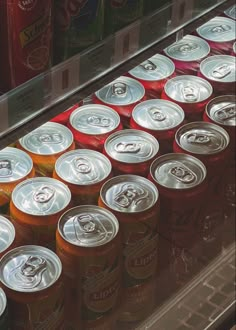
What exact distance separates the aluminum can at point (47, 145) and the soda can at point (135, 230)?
6.0 inches

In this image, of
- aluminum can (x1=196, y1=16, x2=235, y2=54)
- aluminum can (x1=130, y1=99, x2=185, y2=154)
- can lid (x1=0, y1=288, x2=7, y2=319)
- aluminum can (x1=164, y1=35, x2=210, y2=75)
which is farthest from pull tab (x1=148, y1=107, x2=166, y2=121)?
can lid (x1=0, y1=288, x2=7, y2=319)

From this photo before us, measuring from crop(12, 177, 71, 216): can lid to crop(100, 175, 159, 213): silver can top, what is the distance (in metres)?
0.09

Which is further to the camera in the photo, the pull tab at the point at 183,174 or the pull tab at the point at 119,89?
the pull tab at the point at 119,89

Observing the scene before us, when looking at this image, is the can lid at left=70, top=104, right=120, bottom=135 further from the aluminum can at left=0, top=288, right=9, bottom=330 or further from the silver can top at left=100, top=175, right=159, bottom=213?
the aluminum can at left=0, top=288, right=9, bottom=330

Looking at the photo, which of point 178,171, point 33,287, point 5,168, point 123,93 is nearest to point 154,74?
point 123,93

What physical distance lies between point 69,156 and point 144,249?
11.2 inches

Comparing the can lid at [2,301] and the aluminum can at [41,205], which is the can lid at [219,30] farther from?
the can lid at [2,301]

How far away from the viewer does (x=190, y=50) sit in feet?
6.44

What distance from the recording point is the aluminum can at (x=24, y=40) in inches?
45.0

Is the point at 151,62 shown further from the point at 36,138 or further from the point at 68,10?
the point at 68,10

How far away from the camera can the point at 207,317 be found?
184 cm

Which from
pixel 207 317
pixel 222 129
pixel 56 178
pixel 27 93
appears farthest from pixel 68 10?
pixel 207 317

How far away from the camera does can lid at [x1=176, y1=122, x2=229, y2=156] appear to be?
173 centimetres

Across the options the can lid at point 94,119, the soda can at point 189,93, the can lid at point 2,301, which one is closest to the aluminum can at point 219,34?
the soda can at point 189,93
